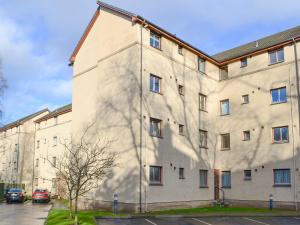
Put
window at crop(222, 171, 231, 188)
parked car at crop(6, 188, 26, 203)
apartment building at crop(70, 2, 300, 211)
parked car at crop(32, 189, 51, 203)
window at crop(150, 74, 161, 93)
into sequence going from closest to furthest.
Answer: apartment building at crop(70, 2, 300, 211)
window at crop(150, 74, 161, 93)
window at crop(222, 171, 231, 188)
parked car at crop(32, 189, 51, 203)
parked car at crop(6, 188, 26, 203)

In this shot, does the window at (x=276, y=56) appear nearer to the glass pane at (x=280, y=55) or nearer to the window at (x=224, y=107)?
the glass pane at (x=280, y=55)

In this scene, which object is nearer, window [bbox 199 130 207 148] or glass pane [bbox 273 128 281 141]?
glass pane [bbox 273 128 281 141]

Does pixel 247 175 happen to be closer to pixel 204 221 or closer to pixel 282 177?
pixel 282 177

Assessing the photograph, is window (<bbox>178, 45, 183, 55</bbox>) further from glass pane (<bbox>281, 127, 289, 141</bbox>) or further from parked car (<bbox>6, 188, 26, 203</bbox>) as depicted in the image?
parked car (<bbox>6, 188, 26, 203</bbox>)

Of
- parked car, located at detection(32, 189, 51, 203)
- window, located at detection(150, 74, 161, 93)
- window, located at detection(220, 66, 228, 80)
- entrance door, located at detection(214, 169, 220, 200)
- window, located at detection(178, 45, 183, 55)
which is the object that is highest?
window, located at detection(178, 45, 183, 55)

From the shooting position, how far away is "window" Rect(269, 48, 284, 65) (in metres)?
27.9

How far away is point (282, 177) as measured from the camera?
26.3 metres

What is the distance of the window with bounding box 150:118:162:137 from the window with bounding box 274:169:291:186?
9.02m

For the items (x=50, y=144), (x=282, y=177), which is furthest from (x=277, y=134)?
(x=50, y=144)

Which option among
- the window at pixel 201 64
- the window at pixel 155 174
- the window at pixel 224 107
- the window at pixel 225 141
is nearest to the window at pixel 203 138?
the window at pixel 225 141

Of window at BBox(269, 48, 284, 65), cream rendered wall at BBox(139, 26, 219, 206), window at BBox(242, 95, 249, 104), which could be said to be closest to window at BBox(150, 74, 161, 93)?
cream rendered wall at BBox(139, 26, 219, 206)

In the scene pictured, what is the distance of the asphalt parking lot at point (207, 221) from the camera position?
18078 mm

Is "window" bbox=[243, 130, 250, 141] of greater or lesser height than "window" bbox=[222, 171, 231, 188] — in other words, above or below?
above

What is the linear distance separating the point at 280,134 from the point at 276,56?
6.01 metres
